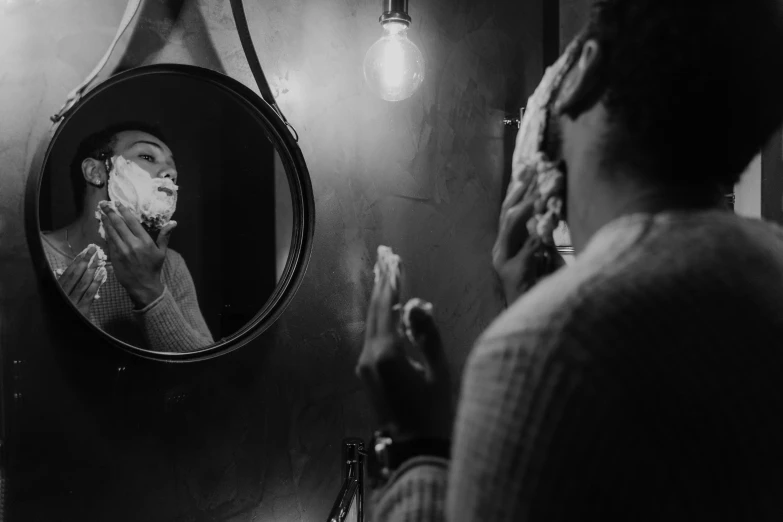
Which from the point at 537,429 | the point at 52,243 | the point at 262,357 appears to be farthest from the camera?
the point at 262,357

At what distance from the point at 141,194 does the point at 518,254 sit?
2.08 feet

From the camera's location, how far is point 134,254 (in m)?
1.03

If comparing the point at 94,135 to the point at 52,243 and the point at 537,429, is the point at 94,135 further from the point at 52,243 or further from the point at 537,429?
the point at 537,429

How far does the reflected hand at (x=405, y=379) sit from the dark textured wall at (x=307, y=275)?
25.4 inches

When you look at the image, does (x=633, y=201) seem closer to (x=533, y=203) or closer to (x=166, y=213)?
(x=533, y=203)

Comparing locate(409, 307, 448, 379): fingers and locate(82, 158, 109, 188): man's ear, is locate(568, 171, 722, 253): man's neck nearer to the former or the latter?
locate(409, 307, 448, 379): fingers

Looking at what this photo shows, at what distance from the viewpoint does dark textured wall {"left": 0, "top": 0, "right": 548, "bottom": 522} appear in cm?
95

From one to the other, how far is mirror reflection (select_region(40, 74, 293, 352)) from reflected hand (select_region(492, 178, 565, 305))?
22.3 inches

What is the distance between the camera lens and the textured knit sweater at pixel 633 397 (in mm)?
382

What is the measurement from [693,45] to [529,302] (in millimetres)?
219

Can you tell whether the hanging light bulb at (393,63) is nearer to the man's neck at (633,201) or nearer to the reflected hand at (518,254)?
the reflected hand at (518,254)

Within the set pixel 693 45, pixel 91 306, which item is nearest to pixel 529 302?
pixel 693 45

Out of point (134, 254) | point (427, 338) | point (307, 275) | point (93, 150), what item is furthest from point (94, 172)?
point (427, 338)

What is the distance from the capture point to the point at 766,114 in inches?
19.0
